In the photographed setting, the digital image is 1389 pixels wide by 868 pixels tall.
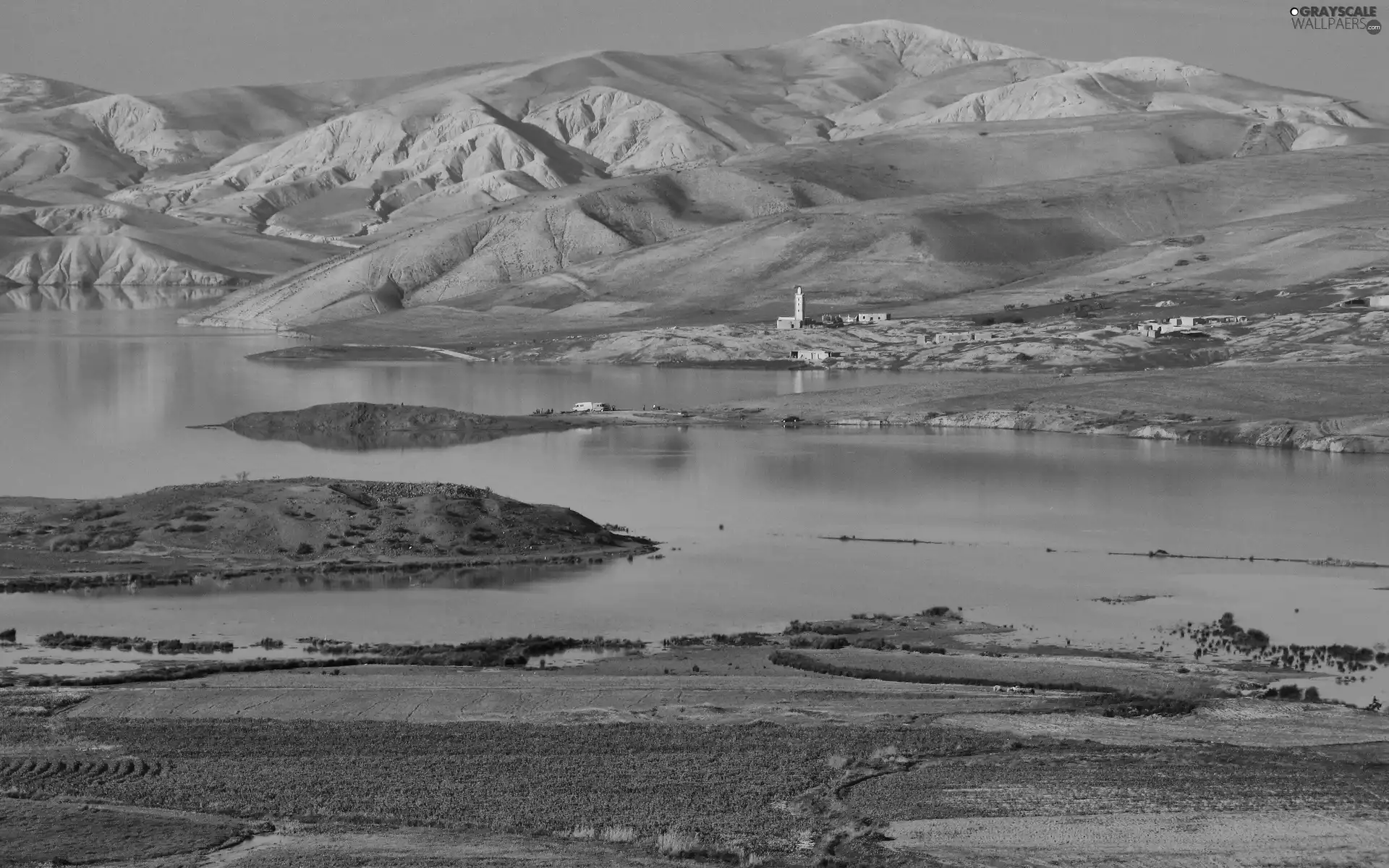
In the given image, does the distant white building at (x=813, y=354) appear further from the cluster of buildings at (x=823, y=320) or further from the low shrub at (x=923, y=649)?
the low shrub at (x=923, y=649)

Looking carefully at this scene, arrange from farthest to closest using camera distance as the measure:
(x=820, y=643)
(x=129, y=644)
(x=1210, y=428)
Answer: (x=1210, y=428) → (x=820, y=643) → (x=129, y=644)

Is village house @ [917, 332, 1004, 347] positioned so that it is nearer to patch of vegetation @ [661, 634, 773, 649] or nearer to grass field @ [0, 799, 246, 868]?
patch of vegetation @ [661, 634, 773, 649]

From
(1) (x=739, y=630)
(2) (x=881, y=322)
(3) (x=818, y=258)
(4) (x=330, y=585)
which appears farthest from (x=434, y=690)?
(3) (x=818, y=258)

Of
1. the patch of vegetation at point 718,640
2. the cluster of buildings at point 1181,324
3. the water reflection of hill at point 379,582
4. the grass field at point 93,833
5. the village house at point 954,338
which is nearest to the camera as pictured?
the grass field at point 93,833

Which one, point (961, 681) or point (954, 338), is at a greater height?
point (954, 338)

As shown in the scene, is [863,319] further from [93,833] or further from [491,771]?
[93,833]

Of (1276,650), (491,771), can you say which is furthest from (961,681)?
(491,771)

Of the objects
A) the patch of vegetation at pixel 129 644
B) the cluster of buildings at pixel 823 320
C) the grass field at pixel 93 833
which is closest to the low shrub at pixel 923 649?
the patch of vegetation at pixel 129 644

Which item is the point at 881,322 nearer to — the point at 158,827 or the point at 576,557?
the point at 576,557
